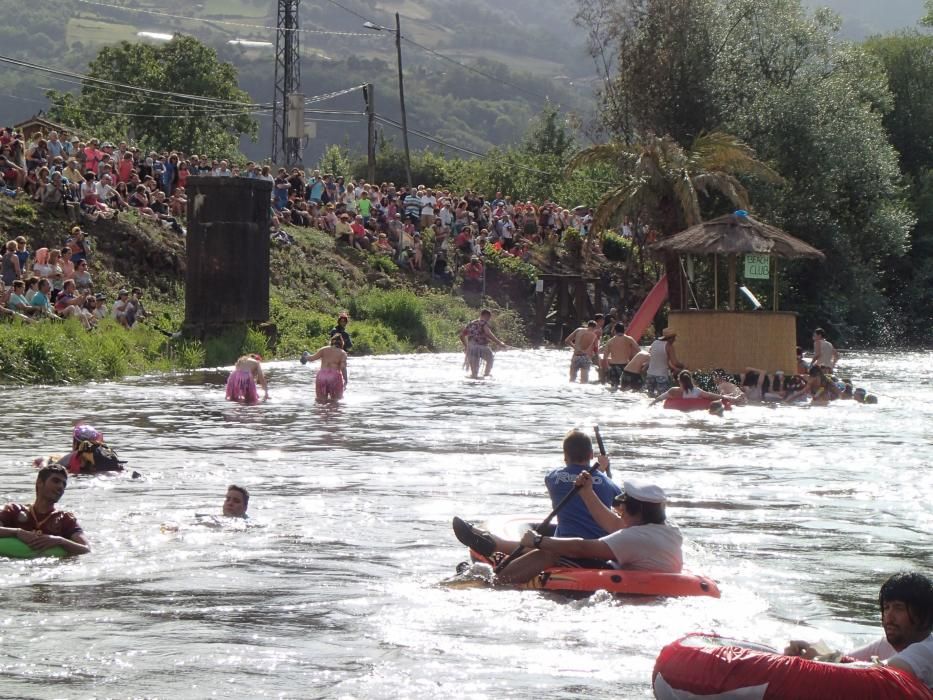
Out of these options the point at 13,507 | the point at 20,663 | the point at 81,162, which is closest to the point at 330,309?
the point at 81,162

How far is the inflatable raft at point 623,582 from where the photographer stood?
10.0 meters

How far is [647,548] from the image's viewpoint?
400 inches

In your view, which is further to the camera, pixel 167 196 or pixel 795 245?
pixel 167 196

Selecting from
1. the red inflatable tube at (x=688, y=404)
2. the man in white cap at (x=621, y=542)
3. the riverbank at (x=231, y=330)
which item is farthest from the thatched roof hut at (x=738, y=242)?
the man in white cap at (x=621, y=542)

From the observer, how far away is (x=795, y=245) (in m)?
30.2

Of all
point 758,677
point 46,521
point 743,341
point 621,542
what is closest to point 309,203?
point 743,341

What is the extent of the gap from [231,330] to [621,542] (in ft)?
74.7

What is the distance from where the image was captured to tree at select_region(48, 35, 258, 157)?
7588cm

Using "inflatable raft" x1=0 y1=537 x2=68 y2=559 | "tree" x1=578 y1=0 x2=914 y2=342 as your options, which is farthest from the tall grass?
"tree" x1=578 y1=0 x2=914 y2=342

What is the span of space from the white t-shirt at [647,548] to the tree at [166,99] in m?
65.8

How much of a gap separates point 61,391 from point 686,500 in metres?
13.1

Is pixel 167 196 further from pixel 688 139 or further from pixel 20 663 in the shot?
pixel 20 663

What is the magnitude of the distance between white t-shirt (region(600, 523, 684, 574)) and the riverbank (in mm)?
17218

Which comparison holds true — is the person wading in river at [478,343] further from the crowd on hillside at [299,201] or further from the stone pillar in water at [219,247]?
the crowd on hillside at [299,201]
